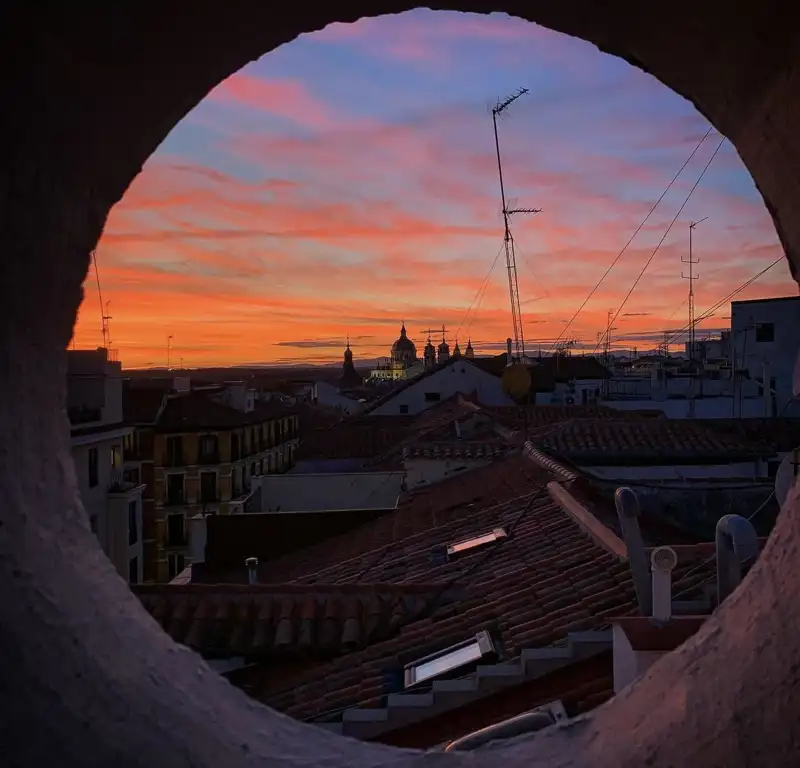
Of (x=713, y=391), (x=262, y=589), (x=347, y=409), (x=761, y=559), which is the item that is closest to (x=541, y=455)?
(x=262, y=589)

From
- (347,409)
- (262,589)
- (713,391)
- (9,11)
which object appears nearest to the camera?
(9,11)

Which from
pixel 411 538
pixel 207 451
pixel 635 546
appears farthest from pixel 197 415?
pixel 635 546

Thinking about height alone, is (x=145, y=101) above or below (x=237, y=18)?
below

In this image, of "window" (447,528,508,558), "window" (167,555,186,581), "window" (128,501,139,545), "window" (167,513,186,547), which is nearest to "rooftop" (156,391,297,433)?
"window" (167,513,186,547)

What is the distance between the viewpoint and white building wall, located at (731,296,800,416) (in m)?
22.9

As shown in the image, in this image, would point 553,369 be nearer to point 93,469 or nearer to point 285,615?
point 93,469

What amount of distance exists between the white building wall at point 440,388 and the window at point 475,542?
2028 cm

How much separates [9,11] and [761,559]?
1735mm

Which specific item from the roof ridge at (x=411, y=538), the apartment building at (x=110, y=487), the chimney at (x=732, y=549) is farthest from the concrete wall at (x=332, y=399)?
the chimney at (x=732, y=549)

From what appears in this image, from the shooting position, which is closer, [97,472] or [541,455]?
[541,455]

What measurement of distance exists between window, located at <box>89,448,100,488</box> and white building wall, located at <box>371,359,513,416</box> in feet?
44.9

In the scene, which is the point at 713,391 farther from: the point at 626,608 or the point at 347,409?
the point at 347,409

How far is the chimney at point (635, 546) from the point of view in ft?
10.8

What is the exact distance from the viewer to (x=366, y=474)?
48.8 ft
